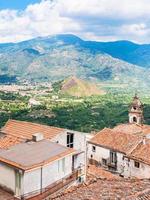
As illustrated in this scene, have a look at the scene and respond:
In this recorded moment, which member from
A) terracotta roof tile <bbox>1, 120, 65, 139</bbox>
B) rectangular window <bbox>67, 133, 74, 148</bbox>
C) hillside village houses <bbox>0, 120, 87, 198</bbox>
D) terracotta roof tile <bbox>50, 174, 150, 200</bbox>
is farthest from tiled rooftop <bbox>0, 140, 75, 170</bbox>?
rectangular window <bbox>67, 133, 74, 148</bbox>

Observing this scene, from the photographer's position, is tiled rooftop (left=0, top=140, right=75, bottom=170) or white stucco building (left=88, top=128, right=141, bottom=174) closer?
tiled rooftop (left=0, top=140, right=75, bottom=170)

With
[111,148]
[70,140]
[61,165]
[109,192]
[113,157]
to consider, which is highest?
[70,140]

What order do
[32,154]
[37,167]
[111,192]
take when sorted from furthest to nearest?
[32,154]
[37,167]
[111,192]

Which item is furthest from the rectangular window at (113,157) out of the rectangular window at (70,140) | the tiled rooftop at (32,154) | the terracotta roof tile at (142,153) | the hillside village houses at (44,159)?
the tiled rooftop at (32,154)

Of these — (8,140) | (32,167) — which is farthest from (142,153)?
(32,167)

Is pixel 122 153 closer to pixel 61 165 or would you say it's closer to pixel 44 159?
pixel 61 165

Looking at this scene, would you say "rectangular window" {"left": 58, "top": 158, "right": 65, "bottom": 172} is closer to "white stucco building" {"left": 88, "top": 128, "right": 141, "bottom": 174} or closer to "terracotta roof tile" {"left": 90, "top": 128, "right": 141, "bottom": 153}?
"white stucco building" {"left": 88, "top": 128, "right": 141, "bottom": 174}
